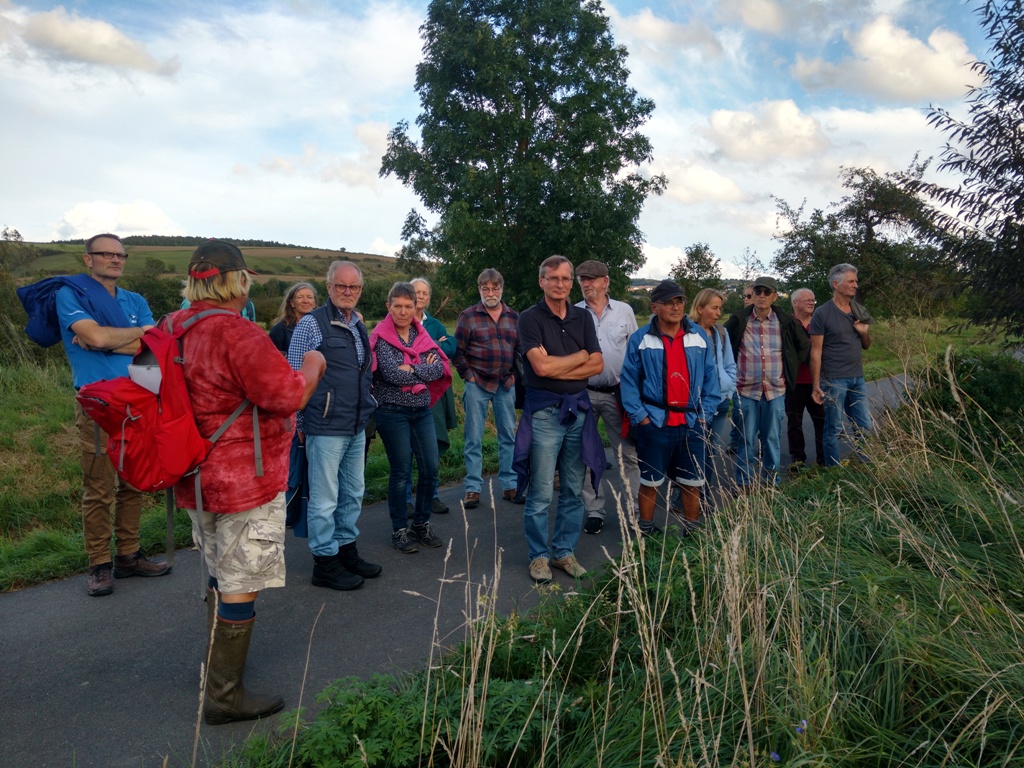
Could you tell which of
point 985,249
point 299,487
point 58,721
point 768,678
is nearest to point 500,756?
point 768,678

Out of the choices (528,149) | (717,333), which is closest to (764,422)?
(717,333)

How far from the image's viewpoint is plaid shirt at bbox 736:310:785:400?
6914 mm

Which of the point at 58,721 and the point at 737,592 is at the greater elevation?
the point at 737,592

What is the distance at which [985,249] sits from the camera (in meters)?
7.00

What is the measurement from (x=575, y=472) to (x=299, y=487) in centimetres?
203

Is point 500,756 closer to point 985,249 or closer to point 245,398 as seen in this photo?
point 245,398

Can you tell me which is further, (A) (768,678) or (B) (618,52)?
(B) (618,52)

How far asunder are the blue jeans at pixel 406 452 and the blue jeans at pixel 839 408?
4133 mm

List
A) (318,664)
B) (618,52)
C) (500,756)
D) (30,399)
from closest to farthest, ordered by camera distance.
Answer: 1. (500,756)
2. (318,664)
3. (30,399)
4. (618,52)

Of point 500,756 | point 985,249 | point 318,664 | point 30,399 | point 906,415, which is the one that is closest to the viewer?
point 500,756

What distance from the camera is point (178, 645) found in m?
3.99

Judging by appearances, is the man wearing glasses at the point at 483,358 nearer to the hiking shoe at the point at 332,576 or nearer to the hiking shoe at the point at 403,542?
the hiking shoe at the point at 403,542

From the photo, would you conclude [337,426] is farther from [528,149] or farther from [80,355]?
[528,149]

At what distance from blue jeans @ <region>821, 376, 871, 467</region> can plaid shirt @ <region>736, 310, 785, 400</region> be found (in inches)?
29.5
